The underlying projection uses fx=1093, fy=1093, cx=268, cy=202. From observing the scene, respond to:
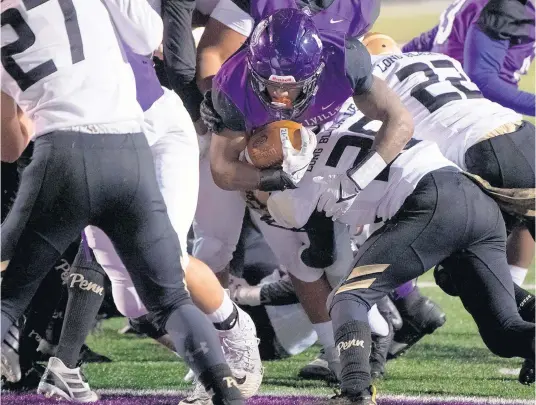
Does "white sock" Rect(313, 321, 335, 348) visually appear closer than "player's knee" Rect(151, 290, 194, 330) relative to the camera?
No

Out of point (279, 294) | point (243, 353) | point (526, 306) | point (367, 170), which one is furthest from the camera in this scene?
point (279, 294)

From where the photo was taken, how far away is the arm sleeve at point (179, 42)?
12.4 feet

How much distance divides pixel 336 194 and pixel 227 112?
434mm

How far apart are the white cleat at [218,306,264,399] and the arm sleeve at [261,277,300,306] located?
0.87 meters

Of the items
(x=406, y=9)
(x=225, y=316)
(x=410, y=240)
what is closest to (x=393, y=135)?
(x=410, y=240)

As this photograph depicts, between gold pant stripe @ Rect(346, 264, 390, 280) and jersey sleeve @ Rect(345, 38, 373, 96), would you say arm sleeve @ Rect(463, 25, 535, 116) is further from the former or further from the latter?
gold pant stripe @ Rect(346, 264, 390, 280)

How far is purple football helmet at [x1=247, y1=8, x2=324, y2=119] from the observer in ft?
11.0

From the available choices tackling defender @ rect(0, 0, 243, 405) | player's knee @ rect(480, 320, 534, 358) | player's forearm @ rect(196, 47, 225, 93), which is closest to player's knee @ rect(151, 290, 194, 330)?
tackling defender @ rect(0, 0, 243, 405)

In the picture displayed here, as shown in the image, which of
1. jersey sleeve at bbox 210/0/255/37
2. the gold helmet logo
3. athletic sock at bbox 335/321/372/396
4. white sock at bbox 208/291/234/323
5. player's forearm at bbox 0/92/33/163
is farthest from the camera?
the gold helmet logo

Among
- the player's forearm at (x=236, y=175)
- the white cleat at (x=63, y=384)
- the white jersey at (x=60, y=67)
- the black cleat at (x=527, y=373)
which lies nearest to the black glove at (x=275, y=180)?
the player's forearm at (x=236, y=175)

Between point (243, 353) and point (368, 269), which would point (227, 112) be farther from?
point (243, 353)

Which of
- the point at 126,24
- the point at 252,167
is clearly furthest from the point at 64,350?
the point at 126,24

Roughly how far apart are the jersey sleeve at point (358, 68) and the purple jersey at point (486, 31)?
157 cm

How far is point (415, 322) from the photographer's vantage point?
15.2ft
